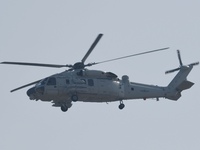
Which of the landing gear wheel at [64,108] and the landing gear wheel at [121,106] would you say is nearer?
the landing gear wheel at [64,108]

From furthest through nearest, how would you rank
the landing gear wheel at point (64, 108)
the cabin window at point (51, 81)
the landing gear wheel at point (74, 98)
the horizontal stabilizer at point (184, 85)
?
the horizontal stabilizer at point (184, 85)
the landing gear wheel at point (64, 108)
the cabin window at point (51, 81)
the landing gear wheel at point (74, 98)

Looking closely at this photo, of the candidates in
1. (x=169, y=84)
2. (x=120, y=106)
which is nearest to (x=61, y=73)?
(x=120, y=106)

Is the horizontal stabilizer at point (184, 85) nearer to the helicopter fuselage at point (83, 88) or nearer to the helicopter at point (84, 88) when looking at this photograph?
the helicopter at point (84, 88)

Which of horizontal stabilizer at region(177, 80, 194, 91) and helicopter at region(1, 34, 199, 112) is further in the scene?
horizontal stabilizer at region(177, 80, 194, 91)

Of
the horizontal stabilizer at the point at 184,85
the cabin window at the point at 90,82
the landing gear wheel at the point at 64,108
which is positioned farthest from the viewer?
the horizontal stabilizer at the point at 184,85

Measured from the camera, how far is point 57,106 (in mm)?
54875

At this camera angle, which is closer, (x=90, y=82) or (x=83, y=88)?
(x=83, y=88)

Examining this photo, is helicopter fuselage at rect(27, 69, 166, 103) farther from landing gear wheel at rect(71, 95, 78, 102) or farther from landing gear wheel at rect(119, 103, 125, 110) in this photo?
landing gear wheel at rect(119, 103, 125, 110)

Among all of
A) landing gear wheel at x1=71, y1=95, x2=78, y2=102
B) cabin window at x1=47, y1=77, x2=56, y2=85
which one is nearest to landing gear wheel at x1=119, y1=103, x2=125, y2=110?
landing gear wheel at x1=71, y1=95, x2=78, y2=102

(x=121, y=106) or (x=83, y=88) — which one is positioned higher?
(x=83, y=88)

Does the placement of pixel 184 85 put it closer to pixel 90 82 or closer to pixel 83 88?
pixel 90 82

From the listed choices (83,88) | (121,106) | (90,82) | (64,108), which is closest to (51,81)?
(83,88)

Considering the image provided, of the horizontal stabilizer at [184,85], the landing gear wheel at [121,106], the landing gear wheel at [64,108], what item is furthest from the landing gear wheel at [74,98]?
the horizontal stabilizer at [184,85]

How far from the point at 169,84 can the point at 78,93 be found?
9.65 meters
